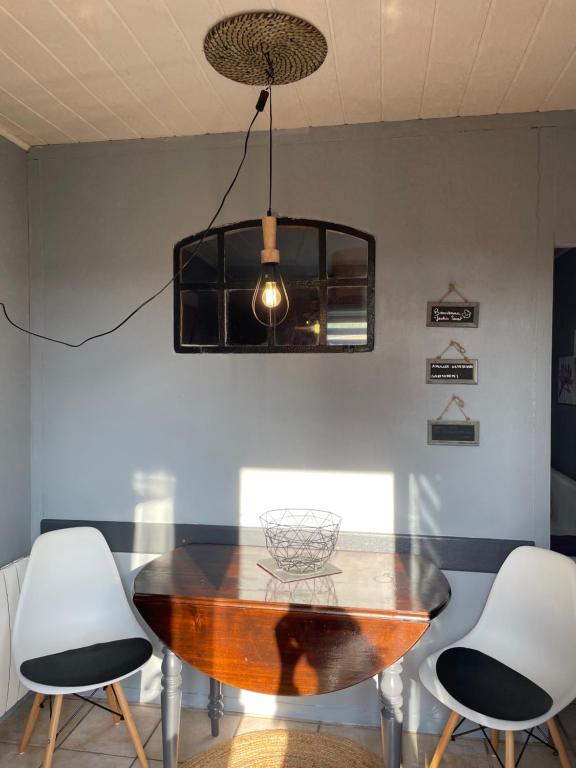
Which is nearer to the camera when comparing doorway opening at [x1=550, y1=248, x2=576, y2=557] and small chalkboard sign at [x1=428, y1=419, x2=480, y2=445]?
small chalkboard sign at [x1=428, y1=419, x2=480, y2=445]

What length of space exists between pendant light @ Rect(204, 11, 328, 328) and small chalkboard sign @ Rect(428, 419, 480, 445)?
2.80 feet

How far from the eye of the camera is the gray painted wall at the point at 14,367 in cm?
246

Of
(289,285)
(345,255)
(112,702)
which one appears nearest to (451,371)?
(345,255)

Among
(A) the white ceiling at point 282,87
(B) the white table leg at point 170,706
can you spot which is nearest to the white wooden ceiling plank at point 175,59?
(A) the white ceiling at point 282,87

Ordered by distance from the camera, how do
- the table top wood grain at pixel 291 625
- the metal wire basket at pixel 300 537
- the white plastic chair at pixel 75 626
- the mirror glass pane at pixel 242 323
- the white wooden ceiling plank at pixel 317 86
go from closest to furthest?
1. the white wooden ceiling plank at pixel 317 86
2. the table top wood grain at pixel 291 625
3. the white plastic chair at pixel 75 626
4. the metal wire basket at pixel 300 537
5. the mirror glass pane at pixel 242 323

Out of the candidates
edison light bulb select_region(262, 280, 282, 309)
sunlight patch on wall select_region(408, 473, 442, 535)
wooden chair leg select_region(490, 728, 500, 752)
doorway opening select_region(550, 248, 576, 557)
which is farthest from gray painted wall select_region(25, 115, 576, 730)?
doorway opening select_region(550, 248, 576, 557)

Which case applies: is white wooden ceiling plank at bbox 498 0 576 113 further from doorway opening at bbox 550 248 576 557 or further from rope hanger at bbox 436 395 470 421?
doorway opening at bbox 550 248 576 557

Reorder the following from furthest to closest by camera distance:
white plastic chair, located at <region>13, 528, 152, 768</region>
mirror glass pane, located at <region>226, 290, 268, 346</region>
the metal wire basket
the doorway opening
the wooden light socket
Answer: the doorway opening → mirror glass pane, located at <region>226, 290, 268, 346</region> → the metal wire basket → white plastic chair, located at <region>13, 528, 152, 768</region> → the wooden light socket

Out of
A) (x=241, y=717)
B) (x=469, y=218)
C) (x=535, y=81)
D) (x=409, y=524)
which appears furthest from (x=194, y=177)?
(x=241, y=717)

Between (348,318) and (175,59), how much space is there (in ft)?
3.69

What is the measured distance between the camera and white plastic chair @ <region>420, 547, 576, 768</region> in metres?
1.80

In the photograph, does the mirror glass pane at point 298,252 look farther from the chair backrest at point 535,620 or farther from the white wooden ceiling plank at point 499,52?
the chair backrest at point 535,620

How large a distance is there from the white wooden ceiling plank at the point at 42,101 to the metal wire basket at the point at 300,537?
70.4 inches

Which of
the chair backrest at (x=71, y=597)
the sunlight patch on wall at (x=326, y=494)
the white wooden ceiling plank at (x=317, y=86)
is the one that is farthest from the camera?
the sunlight patch on wall at (x=326, y=494)
